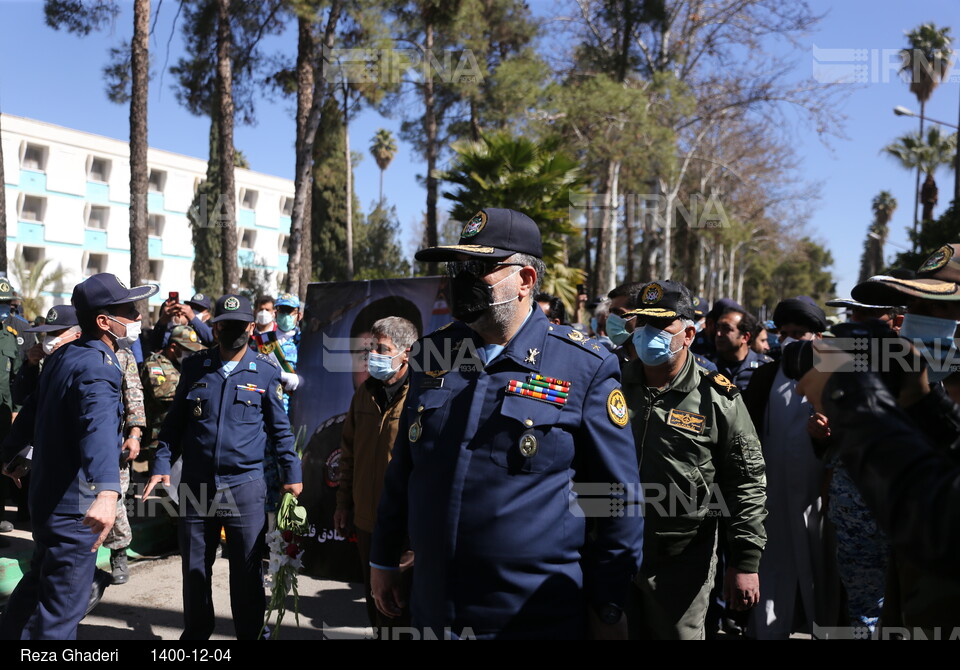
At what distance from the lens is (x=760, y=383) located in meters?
4.73

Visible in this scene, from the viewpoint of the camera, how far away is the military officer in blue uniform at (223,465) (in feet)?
14.1

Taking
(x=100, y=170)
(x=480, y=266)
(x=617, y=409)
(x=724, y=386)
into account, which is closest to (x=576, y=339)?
(x=617, y=409)

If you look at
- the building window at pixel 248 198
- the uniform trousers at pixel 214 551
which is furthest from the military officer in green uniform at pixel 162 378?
the building window at pixel 248 198

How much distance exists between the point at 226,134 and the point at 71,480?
12840mm

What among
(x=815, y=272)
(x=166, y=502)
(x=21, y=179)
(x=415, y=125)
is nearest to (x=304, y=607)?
(x=166, y=502)

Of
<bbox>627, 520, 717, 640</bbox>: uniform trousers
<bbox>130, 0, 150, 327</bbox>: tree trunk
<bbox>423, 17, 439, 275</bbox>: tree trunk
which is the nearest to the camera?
<bbox>627, 520, 717, 640</bbox>: uniform trousers

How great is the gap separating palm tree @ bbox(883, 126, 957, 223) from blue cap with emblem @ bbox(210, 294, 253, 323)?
4100cm

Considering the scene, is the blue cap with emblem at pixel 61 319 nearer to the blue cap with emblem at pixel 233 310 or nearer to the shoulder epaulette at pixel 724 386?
the blue cap with emblem at pixel 233 310

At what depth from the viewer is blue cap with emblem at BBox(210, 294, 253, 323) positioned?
4.55m

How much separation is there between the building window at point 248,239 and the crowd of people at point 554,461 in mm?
44354

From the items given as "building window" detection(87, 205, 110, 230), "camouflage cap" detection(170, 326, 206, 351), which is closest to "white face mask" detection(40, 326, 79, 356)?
"camouflage cap" detection(170, 326, 206, 351)

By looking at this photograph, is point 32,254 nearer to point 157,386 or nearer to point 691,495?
point 157,386

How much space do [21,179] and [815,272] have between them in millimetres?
92392

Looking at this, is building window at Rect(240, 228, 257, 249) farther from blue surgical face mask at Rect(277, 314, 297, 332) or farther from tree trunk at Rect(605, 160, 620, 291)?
blue surgical face mask at Rect(277, 314, 297, 332)
